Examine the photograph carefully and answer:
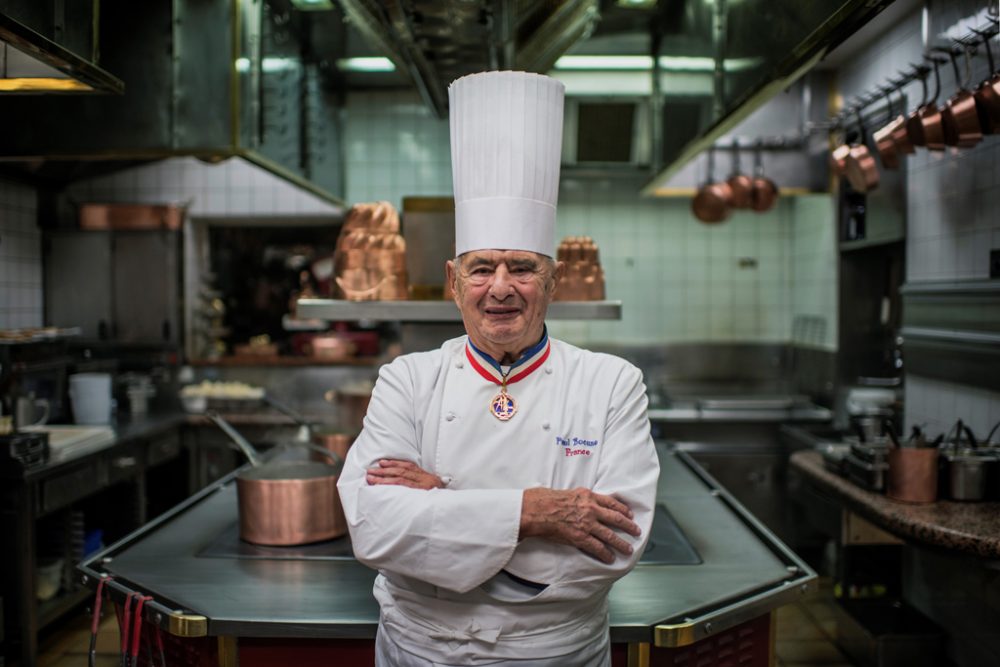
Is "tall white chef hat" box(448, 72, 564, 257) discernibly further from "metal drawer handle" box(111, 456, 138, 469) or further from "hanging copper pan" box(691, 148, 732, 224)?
"hanging copper pan" box(691, 148, 732, 224)

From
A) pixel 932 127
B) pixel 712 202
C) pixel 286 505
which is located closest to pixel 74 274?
pixel 286 505

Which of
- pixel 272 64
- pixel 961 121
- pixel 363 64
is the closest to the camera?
pixel 961 121

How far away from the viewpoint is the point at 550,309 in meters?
2.35

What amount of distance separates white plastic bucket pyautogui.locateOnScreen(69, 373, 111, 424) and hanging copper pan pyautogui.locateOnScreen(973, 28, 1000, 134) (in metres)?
4.48

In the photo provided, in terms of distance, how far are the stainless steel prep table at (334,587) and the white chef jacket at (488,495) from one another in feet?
0.60

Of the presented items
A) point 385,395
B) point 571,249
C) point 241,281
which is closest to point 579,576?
point 385,395

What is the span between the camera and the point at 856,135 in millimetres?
3514

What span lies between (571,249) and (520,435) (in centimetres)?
107

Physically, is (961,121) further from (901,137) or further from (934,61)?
(934,61)

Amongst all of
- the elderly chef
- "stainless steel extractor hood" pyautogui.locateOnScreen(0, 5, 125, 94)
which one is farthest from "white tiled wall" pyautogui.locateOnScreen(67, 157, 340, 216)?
the elderly chef

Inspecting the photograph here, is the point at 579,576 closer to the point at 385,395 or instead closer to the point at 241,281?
the point at 385,395

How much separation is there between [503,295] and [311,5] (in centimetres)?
270

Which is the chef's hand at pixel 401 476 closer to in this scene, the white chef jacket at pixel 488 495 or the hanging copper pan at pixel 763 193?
→ the white chef jacket at pixel 488 495

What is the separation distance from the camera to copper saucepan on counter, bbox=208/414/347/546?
2201mm
